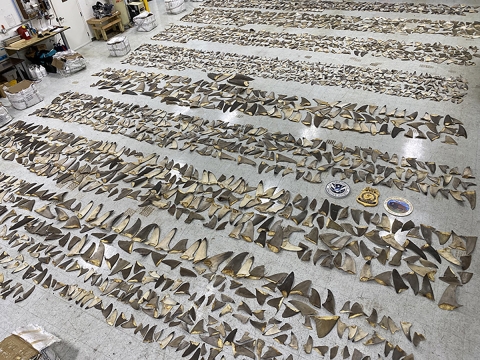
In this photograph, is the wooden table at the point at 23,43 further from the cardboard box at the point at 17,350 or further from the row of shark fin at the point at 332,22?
the cardboard box at the point at 17,350

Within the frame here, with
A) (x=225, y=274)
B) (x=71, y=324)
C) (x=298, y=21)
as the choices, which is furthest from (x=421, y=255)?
(x=298, y=21)

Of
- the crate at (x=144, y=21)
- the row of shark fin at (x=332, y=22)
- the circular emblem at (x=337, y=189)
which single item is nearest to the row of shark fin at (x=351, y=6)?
the row of shark fin at (x=332, y=22)

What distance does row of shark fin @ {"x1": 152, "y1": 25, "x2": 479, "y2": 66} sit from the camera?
5.79 metres

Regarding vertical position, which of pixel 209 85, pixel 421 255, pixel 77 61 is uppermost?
pixel 77 61

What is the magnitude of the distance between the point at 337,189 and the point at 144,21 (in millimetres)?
7073

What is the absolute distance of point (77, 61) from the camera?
6.58m

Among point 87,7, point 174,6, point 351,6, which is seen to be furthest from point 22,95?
point 351,6

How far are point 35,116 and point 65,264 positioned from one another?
11.6 feet

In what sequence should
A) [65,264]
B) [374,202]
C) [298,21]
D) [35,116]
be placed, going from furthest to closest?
[298,21], [35,116], [374,202], [65,264]

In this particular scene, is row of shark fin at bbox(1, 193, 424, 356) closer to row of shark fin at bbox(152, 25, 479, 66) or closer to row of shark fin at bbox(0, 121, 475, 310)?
row of shark fin at bbox(0, 121, 475, 310)

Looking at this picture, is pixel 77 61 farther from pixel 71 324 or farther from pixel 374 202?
pixel 374 202

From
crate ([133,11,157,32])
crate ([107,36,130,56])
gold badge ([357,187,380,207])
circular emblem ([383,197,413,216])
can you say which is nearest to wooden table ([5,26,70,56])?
crate ([107,36,130,56])

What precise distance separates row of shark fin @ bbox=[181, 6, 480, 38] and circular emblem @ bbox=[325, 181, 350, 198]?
4957 millimetres

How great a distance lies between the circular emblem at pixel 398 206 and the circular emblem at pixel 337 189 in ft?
1.37
